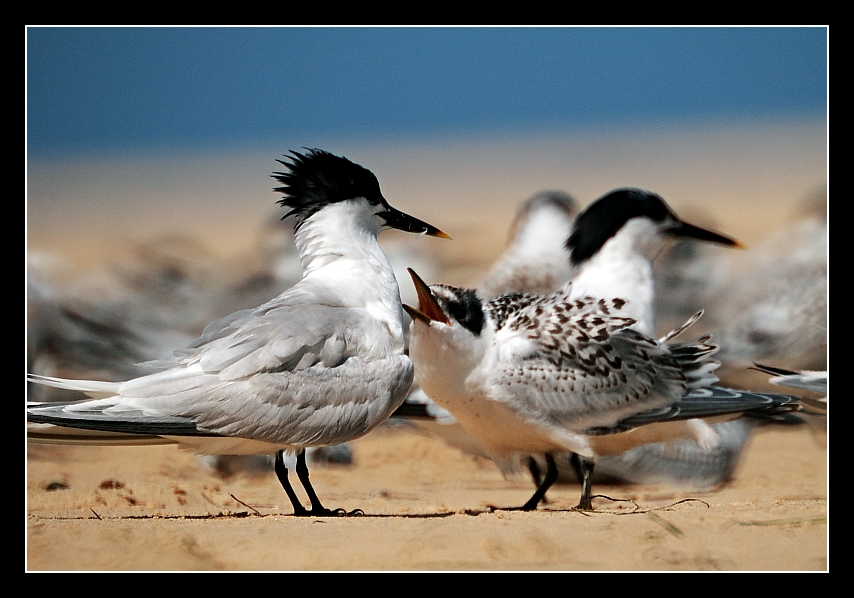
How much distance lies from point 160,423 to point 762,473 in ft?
14.0

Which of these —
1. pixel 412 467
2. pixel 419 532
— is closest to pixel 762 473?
pixel 412 467

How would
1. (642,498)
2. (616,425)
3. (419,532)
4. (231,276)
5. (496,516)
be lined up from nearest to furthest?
(419,532), (496,516), (616,425), (642,498), (231,276)

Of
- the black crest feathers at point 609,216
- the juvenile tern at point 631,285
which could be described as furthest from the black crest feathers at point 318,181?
the black crest feathers at point 609,216

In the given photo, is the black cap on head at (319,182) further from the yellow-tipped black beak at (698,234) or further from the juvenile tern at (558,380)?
the yellow-tipped black beak at (698,234)

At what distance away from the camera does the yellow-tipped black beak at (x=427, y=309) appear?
4.52 metres

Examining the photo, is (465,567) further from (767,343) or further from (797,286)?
(797,286)

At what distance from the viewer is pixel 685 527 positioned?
13.6 feet

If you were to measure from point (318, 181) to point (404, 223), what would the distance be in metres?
0.50

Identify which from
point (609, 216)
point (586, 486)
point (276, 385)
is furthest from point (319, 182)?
point (586, 486)

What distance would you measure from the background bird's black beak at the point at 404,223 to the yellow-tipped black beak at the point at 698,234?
143 cm

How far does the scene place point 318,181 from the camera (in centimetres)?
498

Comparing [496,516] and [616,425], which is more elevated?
[616,425]

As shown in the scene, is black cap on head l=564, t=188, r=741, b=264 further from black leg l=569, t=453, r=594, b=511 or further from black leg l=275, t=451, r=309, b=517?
black leg l=275, t=451, r=309, b=517

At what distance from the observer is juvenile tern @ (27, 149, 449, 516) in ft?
13.1
